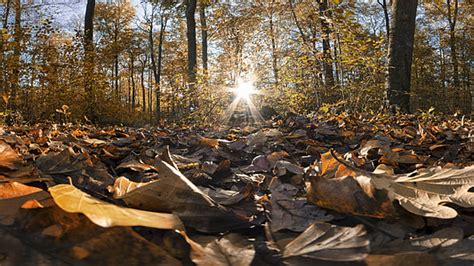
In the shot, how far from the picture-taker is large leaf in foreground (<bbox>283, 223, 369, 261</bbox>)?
1.74 ft

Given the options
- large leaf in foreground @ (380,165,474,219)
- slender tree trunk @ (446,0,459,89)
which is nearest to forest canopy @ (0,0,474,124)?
slender tree trunk @ (446,0,459,89)

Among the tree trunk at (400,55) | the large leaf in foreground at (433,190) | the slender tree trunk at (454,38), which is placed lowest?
the large leaf in foreground at (433,190)

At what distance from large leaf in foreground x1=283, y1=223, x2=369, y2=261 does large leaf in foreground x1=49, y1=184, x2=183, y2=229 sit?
Answer: 0.19 metres

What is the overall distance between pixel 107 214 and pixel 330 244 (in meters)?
0.35

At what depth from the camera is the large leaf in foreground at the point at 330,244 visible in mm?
530

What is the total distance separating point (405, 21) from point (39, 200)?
6.36 meters

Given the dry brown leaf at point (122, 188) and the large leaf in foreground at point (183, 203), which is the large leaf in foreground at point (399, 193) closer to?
the large leaf in foreground at point (183, 203)

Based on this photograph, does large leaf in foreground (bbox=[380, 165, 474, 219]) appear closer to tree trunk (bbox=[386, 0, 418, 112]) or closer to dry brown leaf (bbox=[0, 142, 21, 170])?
dry brown leaf (bbox=[0, 142, 21, 170])

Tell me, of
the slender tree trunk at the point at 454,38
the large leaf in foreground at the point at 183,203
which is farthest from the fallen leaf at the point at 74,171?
the slender tree trunk at the point at 454,38

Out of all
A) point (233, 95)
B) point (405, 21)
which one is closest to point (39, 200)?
point (405, 21)

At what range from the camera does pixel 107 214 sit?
1.67 ft

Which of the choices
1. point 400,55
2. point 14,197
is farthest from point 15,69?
point 14,197

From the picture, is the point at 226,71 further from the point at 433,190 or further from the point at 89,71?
the point at 433,190

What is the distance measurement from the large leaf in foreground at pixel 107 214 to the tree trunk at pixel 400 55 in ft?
19.6
